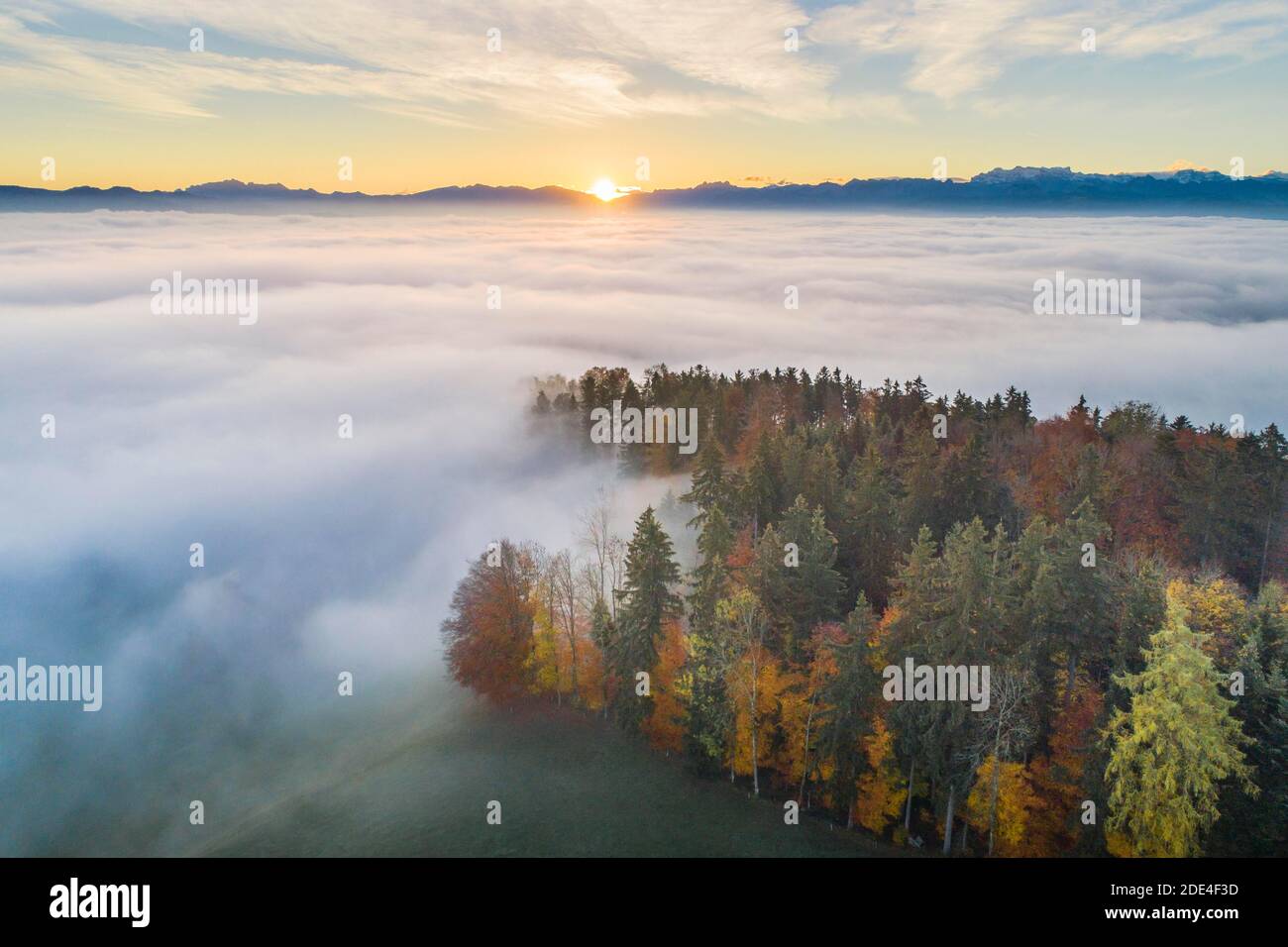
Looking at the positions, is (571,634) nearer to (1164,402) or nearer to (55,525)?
(55,525)

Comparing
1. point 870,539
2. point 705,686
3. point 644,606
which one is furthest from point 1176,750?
point 644,606

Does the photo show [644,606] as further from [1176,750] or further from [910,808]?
[1176,750]

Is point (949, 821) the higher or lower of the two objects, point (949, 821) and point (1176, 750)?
the lower

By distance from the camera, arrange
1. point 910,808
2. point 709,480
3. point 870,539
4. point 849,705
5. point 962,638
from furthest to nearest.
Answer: point 709,480
point 870,539
point 910,808
point 849,705
point 962,638

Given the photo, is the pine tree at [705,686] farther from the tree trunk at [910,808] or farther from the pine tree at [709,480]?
the pine tree at [709,480]

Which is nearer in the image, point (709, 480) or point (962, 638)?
point (962, 638)

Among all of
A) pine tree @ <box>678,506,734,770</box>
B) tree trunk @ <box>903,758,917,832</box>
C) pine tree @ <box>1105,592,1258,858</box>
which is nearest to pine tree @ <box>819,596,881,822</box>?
tree trunk @ <box>903,758,917,832</box>
